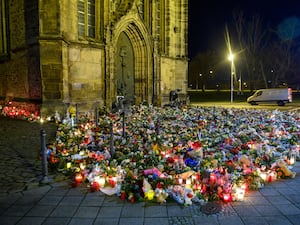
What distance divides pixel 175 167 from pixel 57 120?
25.6 feet

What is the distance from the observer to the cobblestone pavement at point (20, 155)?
5.51 metres

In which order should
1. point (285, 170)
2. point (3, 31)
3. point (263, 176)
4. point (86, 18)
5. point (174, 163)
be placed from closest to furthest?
1. point (263, 176)
2. point (285, 170)
3. point (174, 163)
4. point (86, 18)
5. point (3, 31)

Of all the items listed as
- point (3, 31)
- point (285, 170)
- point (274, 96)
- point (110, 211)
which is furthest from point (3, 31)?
point (274, 96)

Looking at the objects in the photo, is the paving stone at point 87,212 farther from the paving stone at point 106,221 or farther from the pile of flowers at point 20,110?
the pile of flowers at point 20,110

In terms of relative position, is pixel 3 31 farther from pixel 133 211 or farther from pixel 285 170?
pixel 285 170

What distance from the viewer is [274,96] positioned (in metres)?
27.5

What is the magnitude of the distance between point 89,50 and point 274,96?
19282 millimetres

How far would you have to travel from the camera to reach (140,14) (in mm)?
18703

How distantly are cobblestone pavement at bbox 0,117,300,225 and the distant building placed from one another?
8078 mm

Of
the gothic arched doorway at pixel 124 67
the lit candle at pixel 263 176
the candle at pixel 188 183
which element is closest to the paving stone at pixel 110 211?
the candle at pixel 188 183

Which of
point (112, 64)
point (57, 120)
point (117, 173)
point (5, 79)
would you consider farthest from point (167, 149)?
point (5, 79)

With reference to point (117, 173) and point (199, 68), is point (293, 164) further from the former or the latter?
point (199, 68)

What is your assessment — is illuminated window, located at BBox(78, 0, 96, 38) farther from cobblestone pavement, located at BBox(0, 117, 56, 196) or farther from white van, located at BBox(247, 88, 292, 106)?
white van, located at BBox(247, 88, 292, 106)

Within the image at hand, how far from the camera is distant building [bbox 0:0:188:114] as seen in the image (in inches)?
508
